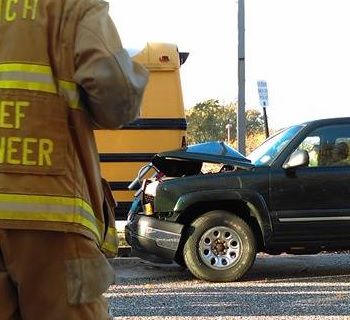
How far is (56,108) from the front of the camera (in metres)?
2.09

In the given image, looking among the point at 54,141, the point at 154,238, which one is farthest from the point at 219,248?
the point at 54,141

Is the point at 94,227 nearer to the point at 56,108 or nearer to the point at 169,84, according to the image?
the point at 56,108

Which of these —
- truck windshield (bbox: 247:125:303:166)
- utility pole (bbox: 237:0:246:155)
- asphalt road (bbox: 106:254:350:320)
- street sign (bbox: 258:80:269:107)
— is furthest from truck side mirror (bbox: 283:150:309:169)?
street sign (bbox: 258:80:269:107)

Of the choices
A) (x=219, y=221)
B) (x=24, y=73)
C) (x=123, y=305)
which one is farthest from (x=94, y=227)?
(x=219, y=221)

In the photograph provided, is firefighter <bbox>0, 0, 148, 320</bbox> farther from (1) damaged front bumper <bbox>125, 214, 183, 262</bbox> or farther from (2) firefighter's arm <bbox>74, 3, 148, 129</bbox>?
(1) damaged front bumper <bbox>125, 214, 183, 262</bbox>

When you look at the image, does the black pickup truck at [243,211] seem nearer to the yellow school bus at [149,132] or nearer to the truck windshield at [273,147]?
the truck windshield at [273,147]

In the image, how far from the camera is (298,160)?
7312 mm

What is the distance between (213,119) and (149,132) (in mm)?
31951

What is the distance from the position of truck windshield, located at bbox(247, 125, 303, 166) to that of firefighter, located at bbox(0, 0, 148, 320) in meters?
5.61

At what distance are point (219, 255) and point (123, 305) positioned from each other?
5.24 feet

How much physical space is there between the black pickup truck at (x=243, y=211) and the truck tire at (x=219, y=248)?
0.03 ft

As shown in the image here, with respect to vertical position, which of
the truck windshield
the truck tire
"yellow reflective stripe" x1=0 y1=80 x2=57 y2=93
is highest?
"yellow reflective stripe" x1=0 y1=80 x2=57 y2=93

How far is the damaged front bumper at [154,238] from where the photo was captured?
24.1ft

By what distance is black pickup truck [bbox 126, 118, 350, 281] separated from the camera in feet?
24.1
